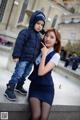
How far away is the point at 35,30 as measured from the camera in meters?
4.97

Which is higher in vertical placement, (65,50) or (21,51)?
(21,51)

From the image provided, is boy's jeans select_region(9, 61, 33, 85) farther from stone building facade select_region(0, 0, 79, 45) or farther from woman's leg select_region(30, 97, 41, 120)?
A: stone building facade select_region(0, 0, 79, 45)

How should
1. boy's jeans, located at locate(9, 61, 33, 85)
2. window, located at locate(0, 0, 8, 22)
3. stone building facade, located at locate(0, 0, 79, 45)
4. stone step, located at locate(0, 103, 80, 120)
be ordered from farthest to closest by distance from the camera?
stone building facade, located at locate(0, 0, 79, 45) → window, located at locate(0, 0, 8, 22) → boy's jeans, located at locate(9, 61, 33, 85) → stone step, located at locate(0, 103, 80, 120)

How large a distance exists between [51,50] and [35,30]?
18.1 inches

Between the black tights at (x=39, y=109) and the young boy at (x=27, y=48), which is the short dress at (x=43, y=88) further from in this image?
the young boy at (x=27, y=48)

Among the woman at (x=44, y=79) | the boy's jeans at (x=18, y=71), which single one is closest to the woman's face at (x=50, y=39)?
the woman at (x=44, y=79)

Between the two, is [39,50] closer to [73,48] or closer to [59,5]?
[73,48]

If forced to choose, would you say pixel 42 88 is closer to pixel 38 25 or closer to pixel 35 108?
pixel 35 108

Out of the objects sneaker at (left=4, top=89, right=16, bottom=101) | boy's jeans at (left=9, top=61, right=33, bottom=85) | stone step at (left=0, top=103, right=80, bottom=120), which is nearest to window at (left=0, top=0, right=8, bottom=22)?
stone step at (left=0, top=103, right=80, bottom=120)

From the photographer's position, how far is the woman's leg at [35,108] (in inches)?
169

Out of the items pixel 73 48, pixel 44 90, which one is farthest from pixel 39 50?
pixel 73 48

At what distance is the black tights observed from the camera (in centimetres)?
430

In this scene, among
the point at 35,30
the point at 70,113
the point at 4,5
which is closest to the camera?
the point at 35,30

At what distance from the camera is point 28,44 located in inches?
191
